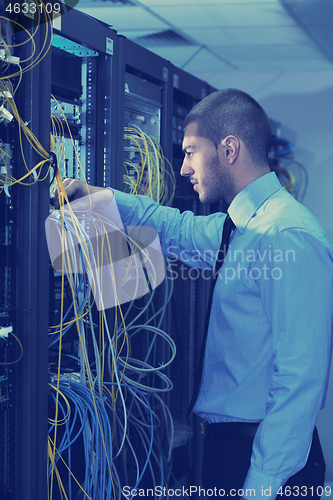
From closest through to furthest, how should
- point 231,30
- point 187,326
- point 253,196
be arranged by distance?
point 253,196, point 187,326, point 231,30

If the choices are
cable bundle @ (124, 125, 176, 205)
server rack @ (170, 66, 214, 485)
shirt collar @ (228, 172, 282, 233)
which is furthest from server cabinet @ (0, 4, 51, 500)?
server rack @ (170, 66, 214, 485)

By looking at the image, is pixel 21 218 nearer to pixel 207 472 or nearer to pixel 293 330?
pixel 293 330

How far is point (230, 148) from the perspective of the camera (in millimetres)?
1360

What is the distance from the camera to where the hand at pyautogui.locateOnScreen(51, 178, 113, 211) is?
138cm

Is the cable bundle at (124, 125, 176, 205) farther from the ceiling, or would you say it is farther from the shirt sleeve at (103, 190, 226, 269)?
the ceiling

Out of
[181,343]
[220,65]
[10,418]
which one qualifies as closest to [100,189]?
[10,418]

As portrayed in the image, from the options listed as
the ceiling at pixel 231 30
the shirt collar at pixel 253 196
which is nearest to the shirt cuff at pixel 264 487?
the shirt collar at pixel 253 196

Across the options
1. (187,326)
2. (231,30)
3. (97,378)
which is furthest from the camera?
(231,30)

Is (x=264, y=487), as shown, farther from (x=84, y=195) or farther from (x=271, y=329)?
(x=84, y=195)

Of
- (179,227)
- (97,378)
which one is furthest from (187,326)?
(97,378)

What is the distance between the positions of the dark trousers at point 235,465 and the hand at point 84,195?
711 millimetres

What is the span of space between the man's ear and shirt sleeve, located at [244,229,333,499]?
13.5 inches

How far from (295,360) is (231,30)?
2771 millimetres

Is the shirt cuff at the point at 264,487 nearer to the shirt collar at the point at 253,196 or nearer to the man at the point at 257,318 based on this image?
the man at the point at 257,318
